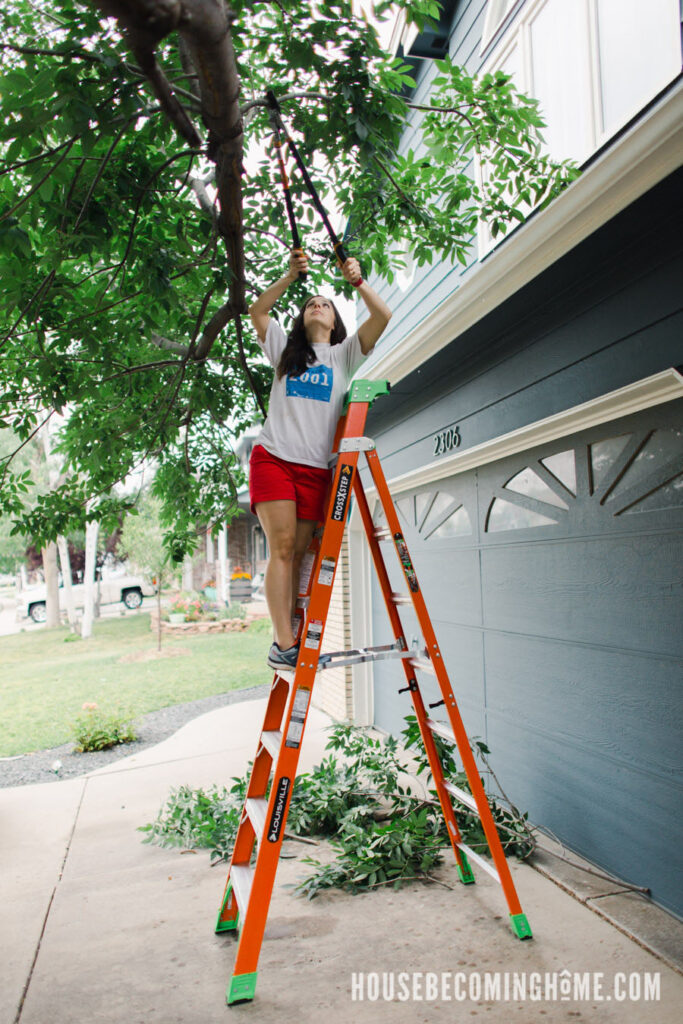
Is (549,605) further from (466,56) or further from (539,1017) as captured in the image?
(466,56)

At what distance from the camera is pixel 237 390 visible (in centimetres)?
560

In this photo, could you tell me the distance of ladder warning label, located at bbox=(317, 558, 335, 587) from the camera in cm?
269

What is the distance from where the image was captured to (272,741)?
282cm

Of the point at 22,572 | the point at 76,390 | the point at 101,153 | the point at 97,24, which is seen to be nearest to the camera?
the point at 97,24

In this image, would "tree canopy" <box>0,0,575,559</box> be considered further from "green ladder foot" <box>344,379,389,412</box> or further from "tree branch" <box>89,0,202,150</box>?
"green ladder foot" <box>344,379,389,412</box>

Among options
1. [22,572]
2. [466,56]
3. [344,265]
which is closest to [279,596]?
[344,265]

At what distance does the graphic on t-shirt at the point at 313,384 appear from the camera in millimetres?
2904

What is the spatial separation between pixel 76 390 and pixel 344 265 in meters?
1.80

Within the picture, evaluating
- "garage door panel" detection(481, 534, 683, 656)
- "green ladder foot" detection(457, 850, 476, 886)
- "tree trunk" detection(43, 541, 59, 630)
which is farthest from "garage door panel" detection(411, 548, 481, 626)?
"tree trunk" detection(43, 541, 59, 630)

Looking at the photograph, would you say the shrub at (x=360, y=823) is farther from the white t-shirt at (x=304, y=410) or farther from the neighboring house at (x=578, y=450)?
the white t-shirt at (x=304, y=410)

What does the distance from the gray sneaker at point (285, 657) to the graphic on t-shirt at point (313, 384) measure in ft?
3.45

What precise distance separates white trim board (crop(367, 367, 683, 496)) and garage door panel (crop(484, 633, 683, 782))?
1.17 metres

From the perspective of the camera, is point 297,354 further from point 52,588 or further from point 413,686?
point 52,588

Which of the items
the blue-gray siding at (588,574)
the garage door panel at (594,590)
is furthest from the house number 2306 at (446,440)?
the garage door panel at (594,590)
